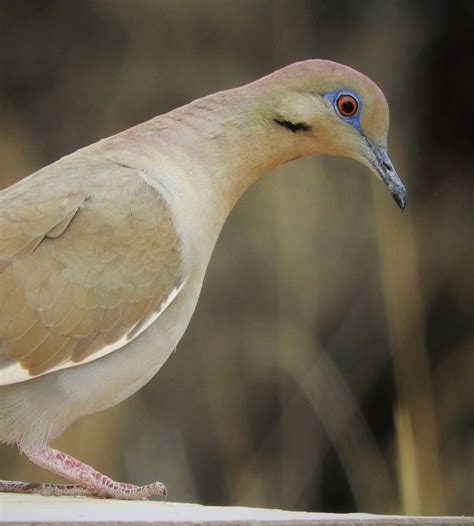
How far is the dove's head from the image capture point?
4.78 ft

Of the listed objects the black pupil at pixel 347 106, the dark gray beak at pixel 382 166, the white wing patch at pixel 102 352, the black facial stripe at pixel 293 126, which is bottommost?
the white wing patch at pixel 102 352

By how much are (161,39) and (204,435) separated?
75 centimetres

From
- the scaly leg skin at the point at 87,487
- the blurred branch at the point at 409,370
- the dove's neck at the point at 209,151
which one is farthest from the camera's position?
the blurred branch at the point at 409,370

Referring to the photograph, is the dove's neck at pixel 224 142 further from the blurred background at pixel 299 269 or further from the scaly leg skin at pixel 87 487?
the blurred background at pixel 299 269

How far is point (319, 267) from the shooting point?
7.32 feet

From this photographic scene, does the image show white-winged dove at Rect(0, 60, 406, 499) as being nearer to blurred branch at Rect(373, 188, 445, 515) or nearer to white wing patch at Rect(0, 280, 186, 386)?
white wing patch at Rect(0, 280, 186, 386)

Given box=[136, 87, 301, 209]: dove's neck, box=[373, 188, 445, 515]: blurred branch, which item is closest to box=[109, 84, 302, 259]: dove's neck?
box=[136, 87, 301, 209]: dove's neck

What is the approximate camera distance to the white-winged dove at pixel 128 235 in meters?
1.29

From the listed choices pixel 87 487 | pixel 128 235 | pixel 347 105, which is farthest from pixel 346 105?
pixel 87 487

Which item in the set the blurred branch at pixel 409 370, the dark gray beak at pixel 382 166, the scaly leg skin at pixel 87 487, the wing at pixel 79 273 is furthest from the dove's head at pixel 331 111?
the blurred branch at pixel 409 370

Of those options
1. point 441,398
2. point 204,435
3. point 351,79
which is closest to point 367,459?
point 441,398

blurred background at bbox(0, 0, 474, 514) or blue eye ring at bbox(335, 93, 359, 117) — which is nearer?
blue eye ring at bbox(335, 93, 359, 117)

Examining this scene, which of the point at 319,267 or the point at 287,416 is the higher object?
the point at 319,267

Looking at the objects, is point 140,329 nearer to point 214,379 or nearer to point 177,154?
point 177,154
